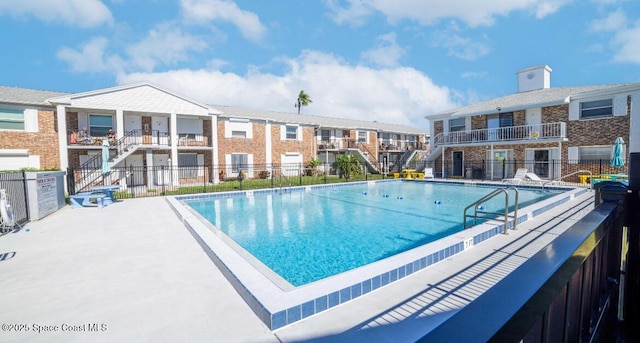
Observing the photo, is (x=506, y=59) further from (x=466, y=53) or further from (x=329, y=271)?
(x=329, y=271)

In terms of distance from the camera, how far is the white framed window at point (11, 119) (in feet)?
53.7

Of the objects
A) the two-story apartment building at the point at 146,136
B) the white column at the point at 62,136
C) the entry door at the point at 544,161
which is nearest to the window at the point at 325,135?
the two-story apartment building at the point at 146,136

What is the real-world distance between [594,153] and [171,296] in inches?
954

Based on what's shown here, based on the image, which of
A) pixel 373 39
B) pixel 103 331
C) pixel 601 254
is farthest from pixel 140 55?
pixel 601 254

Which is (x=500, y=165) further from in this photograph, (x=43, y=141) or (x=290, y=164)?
(x=43, y=141)

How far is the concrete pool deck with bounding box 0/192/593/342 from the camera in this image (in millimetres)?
3043

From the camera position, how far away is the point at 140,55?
67.7 feet

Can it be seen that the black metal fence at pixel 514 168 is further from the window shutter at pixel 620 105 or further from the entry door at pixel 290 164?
the entry door at pixel 290 164

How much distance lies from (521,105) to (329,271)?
69.5 feet

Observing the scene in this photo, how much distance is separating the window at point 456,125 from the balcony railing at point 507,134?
2.44 feet

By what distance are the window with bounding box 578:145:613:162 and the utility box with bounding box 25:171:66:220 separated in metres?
27.3

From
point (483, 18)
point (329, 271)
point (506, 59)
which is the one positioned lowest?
point (329, 271)

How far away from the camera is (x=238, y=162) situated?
78.8 feet

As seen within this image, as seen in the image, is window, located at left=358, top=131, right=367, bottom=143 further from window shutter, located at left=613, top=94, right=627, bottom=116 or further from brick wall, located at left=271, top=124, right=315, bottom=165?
window shutter, located at left=613, top=94, right=627, bottom=116
